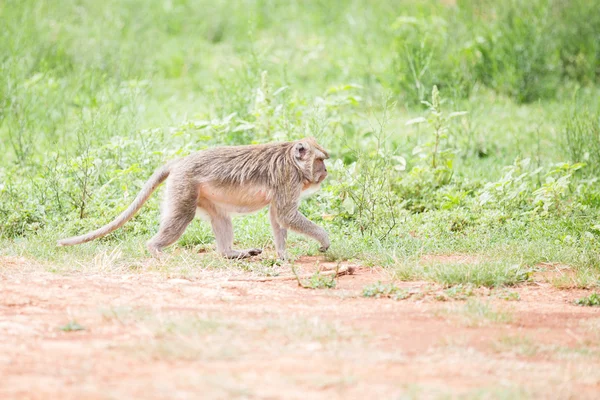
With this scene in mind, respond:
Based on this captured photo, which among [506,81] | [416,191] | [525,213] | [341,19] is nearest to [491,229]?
[525,213]

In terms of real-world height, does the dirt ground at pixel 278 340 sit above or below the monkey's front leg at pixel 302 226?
above

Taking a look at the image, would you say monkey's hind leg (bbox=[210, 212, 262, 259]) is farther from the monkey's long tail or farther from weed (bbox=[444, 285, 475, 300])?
weed (bbox=[444, 285, 475, 300])

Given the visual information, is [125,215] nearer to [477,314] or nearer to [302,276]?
[302,276]

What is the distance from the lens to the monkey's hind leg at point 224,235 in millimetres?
8266

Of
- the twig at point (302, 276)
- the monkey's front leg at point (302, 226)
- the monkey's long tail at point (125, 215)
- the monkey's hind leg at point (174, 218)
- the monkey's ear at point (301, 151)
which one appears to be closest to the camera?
the twig at point (302, 276)

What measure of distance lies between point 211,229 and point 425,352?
4.10 meters

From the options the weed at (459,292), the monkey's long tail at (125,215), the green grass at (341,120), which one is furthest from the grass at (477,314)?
the monkey's long tail at (125,215)

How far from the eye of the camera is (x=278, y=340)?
518 centimetres

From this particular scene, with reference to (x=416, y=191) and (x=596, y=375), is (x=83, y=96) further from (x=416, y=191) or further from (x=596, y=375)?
(x=596, y=375)

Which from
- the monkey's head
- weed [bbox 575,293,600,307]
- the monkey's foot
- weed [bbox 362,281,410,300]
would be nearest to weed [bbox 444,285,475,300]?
weed [bbox 362,281,410,300]

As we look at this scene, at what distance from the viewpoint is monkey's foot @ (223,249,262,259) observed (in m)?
8.18

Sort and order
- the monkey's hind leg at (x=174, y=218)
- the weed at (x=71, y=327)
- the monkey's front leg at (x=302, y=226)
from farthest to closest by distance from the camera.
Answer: the monkey's front leg at (x=302, y=226) → the monkey's hind leg at (x=174, y=218) → the weed at (x=71, y=327)

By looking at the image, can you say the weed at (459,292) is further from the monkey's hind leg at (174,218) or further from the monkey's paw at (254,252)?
the monkey's hind leg at (174,218)

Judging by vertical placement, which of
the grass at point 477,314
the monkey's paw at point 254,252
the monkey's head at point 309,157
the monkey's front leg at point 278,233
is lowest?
the monkey's paw at point 254,252
